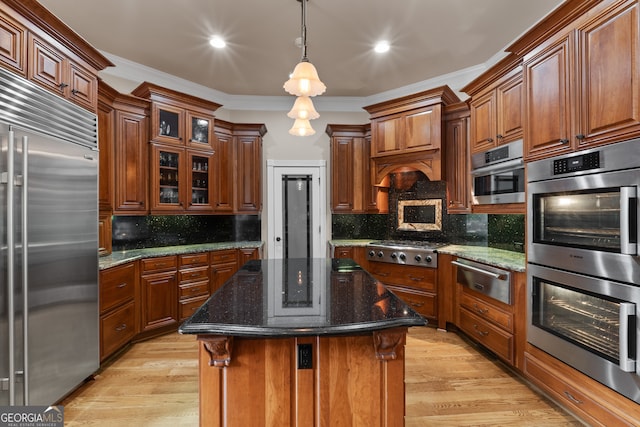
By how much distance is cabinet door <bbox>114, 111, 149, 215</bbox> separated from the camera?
3309mm

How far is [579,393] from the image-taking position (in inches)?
76.1

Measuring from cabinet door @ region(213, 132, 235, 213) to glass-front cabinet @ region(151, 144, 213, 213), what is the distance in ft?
0.35

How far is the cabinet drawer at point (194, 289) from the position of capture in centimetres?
365

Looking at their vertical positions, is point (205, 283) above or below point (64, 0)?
below

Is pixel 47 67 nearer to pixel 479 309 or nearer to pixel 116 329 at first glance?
pixel 116 329

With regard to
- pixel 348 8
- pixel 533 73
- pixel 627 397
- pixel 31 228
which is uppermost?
pixel 348 8

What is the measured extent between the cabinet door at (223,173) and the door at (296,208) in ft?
2.01

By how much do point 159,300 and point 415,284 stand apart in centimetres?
291

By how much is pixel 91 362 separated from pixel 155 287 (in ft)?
3.31

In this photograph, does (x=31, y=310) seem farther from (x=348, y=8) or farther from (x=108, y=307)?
(x=348, y=8)

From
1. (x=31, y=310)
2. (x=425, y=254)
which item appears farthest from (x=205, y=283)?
(x=425, y=254)

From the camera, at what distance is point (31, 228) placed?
1924 mm

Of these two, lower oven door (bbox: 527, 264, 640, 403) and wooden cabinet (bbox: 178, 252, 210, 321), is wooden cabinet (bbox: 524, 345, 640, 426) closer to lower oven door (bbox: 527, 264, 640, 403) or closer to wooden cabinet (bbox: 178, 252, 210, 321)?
lower oven door (bbox: 527, 264, 640, 403)

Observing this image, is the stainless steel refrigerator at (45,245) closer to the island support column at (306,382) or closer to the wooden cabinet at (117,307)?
the wooden cabinet at (117,307)
